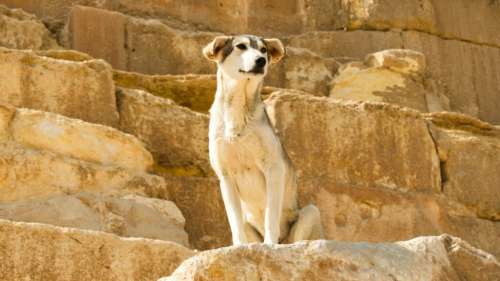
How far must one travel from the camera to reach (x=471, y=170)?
11.9 metres

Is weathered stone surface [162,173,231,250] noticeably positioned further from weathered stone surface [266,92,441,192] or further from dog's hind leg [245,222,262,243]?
dog's hind leg [245,222,262,243]

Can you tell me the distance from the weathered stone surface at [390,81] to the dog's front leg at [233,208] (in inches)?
265

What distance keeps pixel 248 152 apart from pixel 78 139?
276 centimetres

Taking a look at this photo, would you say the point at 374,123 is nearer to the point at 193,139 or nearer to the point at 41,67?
the point at 193,139

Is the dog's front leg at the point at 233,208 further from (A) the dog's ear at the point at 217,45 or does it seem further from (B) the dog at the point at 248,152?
(A) the dog's ear at the point at 217,45

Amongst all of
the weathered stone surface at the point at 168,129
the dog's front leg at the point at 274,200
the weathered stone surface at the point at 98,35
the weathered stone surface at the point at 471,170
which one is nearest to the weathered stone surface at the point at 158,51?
the weathered stone surface at the point at 98,35

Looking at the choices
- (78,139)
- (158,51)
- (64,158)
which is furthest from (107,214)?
(158,51)

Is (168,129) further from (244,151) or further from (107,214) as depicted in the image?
(244,151)

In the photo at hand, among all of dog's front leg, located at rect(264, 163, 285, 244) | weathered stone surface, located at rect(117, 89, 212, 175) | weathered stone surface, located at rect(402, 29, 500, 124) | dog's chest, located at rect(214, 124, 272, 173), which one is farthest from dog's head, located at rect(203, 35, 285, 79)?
weathered stone surface, located at rect(402, 29, 500, 124)

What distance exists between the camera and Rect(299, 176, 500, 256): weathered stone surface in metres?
10.7

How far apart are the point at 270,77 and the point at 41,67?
402 cm

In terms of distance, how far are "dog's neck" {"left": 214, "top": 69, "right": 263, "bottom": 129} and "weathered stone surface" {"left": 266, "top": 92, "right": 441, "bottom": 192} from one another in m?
3.31

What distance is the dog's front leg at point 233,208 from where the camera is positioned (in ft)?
24.1

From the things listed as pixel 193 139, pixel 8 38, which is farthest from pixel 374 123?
pixel 8 38
